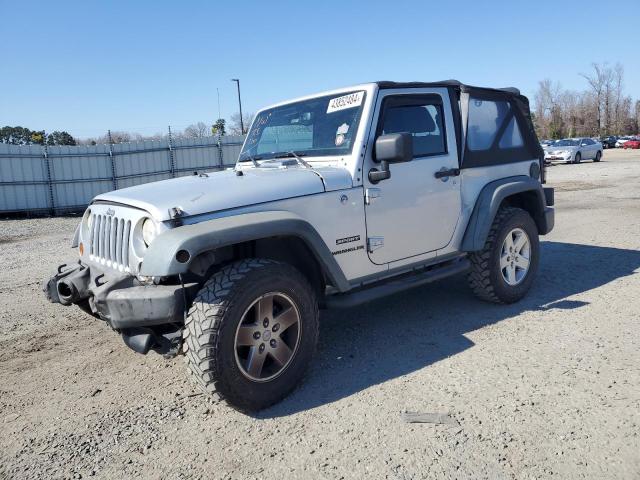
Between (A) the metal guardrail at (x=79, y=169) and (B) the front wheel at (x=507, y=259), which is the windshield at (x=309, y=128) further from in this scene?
(A) the metal guardrail at (x=79, y=169)

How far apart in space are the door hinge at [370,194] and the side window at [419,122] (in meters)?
0.49

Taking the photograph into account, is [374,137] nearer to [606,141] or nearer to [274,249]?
[274,249]

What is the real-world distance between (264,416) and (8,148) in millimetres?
16411

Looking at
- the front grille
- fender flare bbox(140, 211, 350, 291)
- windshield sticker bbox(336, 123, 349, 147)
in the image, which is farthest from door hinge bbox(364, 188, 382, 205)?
the front grille

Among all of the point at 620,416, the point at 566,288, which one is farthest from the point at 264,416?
the point at 566,288

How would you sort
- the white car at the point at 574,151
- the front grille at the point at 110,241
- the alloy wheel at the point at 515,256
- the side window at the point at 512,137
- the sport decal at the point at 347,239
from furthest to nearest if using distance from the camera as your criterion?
the white car at the point at 574,151 → the side window at the point at 512,137 → the alloy wheel at the point at 515,256 → the sport decal at the point at 347,239 → the front grille at the point at 110,241

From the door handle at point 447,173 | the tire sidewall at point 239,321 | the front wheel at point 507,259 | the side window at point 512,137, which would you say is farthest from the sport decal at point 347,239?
the side window at point 512,137

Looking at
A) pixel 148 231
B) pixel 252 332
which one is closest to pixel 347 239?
pixel 252 332

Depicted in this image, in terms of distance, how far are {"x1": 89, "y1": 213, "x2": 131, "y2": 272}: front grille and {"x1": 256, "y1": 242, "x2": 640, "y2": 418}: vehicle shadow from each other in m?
1.35

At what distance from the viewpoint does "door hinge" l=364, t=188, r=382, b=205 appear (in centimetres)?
372

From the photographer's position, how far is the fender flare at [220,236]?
2758 mm

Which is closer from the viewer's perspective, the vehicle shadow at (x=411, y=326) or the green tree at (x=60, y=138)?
the vehicle shadow at (x=411, y=326)

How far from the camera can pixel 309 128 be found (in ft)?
13.7

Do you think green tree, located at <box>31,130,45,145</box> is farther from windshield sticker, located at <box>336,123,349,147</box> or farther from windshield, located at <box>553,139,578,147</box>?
windshield sticker, located at <box>336,123,349,147</box>
